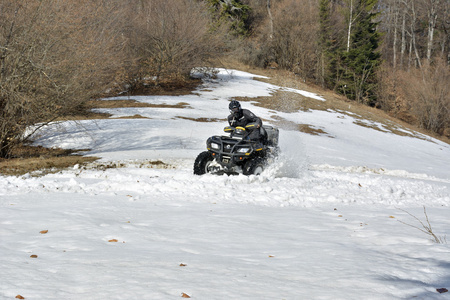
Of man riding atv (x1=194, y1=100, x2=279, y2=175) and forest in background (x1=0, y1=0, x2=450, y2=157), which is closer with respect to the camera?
man riding atv (x1=194, y1=100, x2=279, y2=175)

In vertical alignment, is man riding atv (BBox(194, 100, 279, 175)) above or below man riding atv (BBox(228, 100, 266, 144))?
below

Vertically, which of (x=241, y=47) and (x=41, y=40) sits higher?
(x=241, y=47)

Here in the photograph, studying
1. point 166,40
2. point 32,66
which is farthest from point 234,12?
point 32,66

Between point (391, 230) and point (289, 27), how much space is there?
50.8 m

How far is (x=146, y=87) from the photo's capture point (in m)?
34.1

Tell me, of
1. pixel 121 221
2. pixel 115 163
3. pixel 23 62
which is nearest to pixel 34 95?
pixel 23 62

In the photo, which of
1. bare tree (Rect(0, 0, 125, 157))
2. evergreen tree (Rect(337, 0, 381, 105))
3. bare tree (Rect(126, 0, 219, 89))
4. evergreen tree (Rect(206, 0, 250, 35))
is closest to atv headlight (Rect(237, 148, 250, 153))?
bare tree (Rect(0, 0, 125, 157))

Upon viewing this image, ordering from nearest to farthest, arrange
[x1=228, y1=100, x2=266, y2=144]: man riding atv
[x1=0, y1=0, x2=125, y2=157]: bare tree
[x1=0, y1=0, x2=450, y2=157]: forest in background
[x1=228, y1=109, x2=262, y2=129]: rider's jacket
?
1. [x1=228, y1=100, x2=266, y2=144]: man riding atv
2. [x1=228, y1=109, x2=262, y2=129]: rider's jacket
3. [x1=0, y1=0, x2=125, y2=157]: bare tree
4. [x1=0, y1=0, x2=450, y2=157]: forest in background

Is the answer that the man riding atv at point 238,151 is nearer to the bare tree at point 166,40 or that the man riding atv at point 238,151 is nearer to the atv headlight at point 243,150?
the atv headlight at point 243,150

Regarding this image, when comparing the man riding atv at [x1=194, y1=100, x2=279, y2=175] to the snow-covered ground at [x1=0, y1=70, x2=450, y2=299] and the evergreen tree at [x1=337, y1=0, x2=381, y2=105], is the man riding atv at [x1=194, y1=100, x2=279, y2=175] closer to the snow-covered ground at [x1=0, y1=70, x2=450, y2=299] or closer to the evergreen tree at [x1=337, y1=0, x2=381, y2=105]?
the snow-covered ground at [x1=0, y1=70, x2=450, y2=299]

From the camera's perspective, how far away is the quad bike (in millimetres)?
11188

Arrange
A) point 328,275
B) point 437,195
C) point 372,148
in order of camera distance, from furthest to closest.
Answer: point 372,148 → point 437,195 → point 328,275

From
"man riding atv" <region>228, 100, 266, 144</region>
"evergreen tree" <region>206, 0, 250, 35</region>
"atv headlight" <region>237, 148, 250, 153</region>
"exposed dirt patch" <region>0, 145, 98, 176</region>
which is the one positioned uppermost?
"evergreen tree" <region>206, 0, 250, 35</region>

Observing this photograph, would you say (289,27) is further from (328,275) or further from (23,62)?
(328,275)
